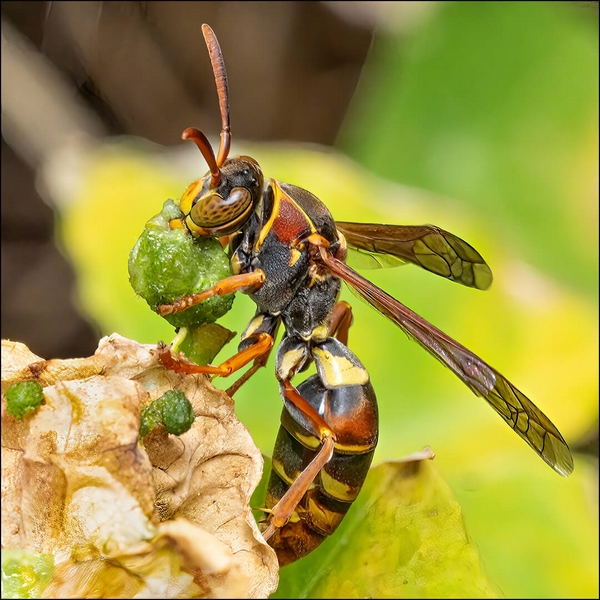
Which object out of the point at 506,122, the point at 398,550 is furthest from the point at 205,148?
the point at 506,122

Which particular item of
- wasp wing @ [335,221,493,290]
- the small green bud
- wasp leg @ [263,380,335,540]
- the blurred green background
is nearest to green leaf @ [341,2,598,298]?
the blurred green background

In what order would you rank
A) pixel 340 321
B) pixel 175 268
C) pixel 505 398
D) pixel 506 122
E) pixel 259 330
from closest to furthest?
pixel 175 268 < pixel 505 398 < pixel 259 330 < pixel 340 321 < pixel 506 122

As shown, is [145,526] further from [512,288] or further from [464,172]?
[464,172]

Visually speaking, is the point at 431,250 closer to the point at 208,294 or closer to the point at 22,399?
the point at 208,294

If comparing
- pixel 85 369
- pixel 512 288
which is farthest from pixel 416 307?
pixel 85 369

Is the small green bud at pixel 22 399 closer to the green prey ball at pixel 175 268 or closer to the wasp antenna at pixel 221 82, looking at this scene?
the green prey ball at pixel 175 268

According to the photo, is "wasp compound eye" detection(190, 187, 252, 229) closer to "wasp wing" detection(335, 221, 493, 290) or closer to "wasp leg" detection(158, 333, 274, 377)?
"wasp leg" detection(158, 333, 274, 377)
